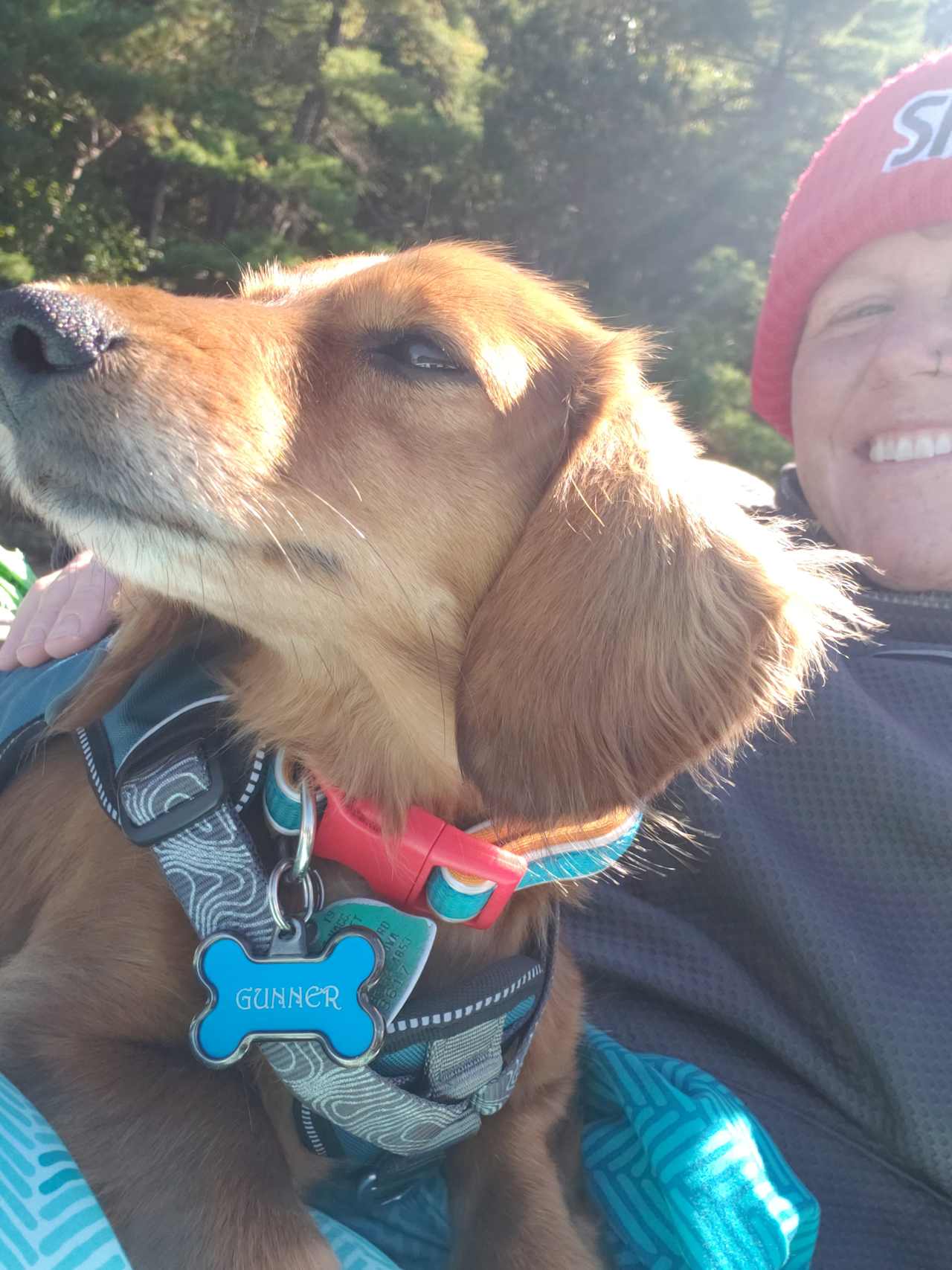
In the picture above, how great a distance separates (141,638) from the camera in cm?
176

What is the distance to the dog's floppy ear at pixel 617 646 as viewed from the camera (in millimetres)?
1413

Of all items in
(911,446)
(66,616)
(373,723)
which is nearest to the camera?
(373,723)

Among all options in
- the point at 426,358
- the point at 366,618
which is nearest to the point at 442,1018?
the point at 366,618

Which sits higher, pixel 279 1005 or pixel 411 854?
pixel 411 854

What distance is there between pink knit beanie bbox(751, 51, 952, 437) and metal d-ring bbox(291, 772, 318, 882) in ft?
6.24

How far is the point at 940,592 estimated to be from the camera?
7.21 ft

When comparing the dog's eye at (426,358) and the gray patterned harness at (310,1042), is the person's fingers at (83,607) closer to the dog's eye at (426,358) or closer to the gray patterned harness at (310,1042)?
the gray patterned harness at (310,1042)

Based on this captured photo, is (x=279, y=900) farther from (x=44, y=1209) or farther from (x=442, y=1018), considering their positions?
(x=44, y=1209)

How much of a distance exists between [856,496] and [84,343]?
1790 mm

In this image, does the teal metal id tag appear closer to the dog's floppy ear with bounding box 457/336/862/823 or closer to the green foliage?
the dog's floppy ear with bounding box 457/336/862/823

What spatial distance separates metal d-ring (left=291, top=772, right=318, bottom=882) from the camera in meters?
1.37

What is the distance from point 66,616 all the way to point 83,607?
4cm

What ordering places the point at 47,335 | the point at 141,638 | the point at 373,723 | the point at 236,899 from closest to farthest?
the point at 47,335
the point at 236,899
the point at 373,723
the point at 141,638

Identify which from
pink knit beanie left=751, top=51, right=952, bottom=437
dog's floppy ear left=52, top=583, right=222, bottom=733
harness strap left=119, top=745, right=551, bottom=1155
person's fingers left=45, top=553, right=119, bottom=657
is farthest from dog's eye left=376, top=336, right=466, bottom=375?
pink knit beanie left=751, top=51, right=952, bottom=437
